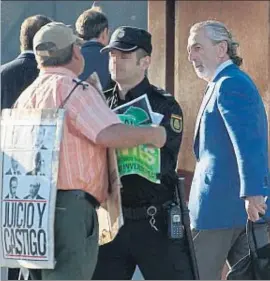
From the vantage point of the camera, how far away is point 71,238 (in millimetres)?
4742

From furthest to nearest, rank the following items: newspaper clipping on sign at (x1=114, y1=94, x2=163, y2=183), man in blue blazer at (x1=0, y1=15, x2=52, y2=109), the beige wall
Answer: the beige wall
man in blue blazer at (x1=0, y1=15, x2=52, y2=109)
newspaper clipping on sign at (x1=114, y1=94, x2=163, y2=183)

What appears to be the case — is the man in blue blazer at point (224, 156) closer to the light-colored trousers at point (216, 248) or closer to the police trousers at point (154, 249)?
the light-colored trousers at point (216, 248)

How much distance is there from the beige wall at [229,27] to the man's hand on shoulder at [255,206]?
7.14 feet

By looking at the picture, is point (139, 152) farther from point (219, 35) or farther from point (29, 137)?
point (219, 35)

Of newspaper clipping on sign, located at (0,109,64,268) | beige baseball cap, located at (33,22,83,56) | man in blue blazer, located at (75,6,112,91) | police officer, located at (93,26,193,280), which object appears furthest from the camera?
man in blue blazer, located at (75,6,112,91)

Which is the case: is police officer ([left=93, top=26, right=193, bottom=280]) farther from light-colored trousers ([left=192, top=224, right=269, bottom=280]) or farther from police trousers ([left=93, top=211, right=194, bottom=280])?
light-colored trousers ([left=192, top=224, right=269, bottom=280])

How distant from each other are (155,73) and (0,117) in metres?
3.07

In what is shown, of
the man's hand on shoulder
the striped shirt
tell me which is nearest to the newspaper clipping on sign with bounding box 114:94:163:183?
the striped shirt

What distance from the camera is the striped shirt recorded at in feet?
15.5

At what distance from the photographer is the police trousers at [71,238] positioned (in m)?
4.73

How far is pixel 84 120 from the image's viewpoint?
4.73 metres

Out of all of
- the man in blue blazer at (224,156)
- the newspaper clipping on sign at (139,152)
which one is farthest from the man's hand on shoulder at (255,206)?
the newspaper clipping on sign at (139,152)

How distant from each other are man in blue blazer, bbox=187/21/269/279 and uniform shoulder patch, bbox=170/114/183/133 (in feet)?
0.68

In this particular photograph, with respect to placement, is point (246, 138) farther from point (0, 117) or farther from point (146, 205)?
point (0, 117)
